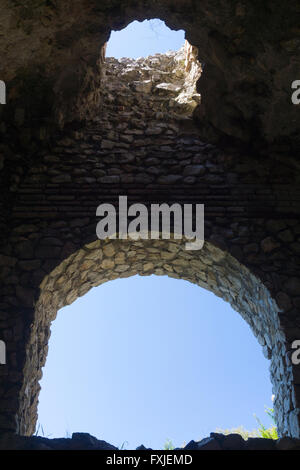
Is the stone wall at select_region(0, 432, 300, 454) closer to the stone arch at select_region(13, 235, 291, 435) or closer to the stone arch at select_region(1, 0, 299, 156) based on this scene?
the stone arch at select_region(13, 235, 291, 435)

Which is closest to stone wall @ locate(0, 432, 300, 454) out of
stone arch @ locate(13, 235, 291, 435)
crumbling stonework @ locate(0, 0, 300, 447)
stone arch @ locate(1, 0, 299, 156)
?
crumbling stonework @ locate(0, 0, 300, 447)

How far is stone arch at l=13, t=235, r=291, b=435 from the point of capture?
13.3ft

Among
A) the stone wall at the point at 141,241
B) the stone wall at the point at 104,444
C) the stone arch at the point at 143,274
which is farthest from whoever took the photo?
the stone arch at the point at 143,274

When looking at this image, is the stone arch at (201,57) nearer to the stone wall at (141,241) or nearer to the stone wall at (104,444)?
the stone wall at (141,241)

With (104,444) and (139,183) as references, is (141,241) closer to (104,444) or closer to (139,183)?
(139,183)

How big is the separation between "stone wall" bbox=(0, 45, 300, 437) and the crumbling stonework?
1 cm

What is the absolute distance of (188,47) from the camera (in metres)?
6.27

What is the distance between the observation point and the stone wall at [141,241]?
390 cm

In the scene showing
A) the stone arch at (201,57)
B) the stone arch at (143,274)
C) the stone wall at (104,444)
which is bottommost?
the stone wall at (104,444)

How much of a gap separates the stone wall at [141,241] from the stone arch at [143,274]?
1cm

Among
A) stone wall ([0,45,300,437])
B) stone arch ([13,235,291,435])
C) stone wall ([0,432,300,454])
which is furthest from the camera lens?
stone arch ([13,235,291,435])

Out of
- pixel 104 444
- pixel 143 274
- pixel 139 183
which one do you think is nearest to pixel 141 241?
pixel 139 183

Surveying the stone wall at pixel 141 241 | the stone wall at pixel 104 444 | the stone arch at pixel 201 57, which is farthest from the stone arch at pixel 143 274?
the stone arch at pixel 201 57
